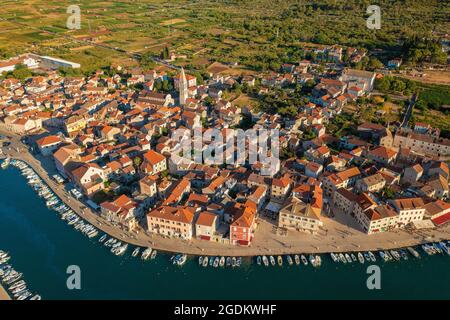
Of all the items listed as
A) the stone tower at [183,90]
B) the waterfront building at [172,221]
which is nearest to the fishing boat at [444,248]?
the waterfront building at [172,221]

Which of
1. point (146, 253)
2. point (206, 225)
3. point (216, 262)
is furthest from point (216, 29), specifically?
point (216, 262)

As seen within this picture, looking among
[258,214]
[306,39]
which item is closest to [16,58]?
[306,39]

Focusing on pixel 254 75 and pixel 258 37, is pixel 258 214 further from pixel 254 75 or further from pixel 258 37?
pixel 258 37

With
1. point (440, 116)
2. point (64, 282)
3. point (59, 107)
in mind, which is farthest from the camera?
point (59, 107)

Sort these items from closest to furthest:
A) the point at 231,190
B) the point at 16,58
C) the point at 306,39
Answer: the point at 231,190 < the point at 16,58 < the point at 306,39

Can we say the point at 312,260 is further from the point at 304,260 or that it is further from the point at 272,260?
the point at 272,260

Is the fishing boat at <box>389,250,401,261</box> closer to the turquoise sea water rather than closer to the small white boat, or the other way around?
the turquoise sea water

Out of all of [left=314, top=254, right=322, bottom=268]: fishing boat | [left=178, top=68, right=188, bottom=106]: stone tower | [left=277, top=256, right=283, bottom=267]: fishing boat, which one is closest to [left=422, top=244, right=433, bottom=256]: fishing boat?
[left=314, top=254, right=322, bottom=268]: fishing boat
